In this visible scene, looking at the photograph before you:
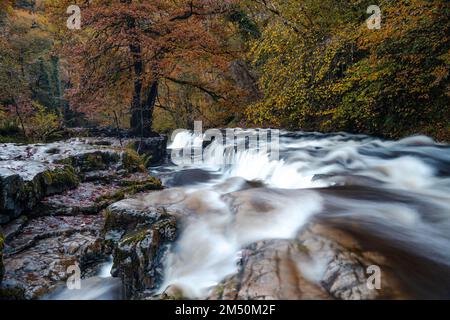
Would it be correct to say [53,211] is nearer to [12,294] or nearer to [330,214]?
[12,294]

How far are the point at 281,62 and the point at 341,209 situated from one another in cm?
879

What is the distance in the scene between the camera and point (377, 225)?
4.21 m

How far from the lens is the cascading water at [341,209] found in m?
3.64

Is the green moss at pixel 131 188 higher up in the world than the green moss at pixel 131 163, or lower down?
lower down

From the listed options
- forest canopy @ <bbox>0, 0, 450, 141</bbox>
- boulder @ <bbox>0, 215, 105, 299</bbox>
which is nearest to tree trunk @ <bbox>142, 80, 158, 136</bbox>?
forest canopy @ <bbox>0, 0, 450, 141</bbox>

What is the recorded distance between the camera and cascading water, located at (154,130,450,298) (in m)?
3.64

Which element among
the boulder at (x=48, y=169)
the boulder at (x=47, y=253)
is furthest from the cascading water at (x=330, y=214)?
the boulder at (x=48, y=169)

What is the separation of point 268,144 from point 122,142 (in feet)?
18.7

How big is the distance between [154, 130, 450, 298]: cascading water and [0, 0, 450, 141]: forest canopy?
1.80m

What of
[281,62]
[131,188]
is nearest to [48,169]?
[131,188]

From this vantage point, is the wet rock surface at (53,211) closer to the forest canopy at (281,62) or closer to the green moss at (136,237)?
the green moss at (136,237)

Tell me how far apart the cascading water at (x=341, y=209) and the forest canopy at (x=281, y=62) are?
1.80 m
